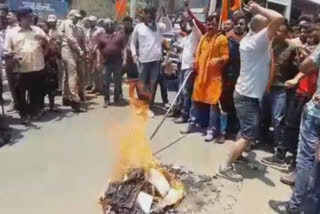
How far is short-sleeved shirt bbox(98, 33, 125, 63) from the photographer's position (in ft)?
28.7

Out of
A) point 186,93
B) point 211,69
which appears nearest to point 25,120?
point 186,93

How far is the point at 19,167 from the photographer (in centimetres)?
535

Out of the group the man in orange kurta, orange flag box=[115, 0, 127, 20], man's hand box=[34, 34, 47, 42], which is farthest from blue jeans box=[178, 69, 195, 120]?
orange flag box=[115, 0, 127, 20]

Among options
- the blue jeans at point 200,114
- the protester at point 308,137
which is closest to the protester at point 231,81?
the blue jeans at point 200,114

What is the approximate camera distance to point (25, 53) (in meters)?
7.14

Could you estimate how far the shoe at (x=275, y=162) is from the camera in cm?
553

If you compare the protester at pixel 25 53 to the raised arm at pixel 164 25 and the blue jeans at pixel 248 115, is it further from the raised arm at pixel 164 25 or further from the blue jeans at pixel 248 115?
the blue jeans at pixel 248 115

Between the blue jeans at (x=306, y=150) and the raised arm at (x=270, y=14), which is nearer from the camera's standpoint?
the blue jeans at (x=306, y=150)

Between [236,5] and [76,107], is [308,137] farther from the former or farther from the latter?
[76,107]

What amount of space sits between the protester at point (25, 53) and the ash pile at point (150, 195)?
3676mm

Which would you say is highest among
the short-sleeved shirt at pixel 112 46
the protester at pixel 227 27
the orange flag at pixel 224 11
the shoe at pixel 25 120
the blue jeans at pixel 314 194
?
the orange flag at pixel 224 11

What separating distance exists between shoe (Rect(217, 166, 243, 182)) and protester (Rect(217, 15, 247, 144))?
1.32 meters

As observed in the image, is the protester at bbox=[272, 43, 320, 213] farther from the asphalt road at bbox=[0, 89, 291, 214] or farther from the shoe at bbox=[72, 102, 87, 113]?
the shoe at bbox=[72, 102, 87, 113]

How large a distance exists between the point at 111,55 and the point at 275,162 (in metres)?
4.32
